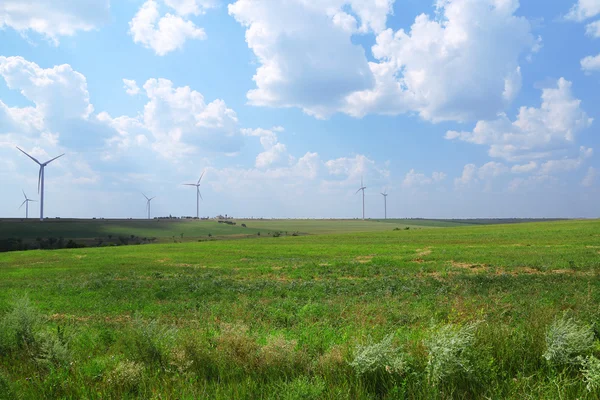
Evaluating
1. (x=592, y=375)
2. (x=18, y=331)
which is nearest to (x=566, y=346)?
(x=592, y=375)

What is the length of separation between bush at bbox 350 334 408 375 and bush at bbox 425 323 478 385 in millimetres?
520

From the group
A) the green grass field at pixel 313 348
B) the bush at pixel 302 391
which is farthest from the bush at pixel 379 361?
the bush at pixel 302 391

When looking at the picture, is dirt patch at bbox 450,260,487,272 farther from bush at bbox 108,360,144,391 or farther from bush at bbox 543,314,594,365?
bush at bbox 108,360,144,391

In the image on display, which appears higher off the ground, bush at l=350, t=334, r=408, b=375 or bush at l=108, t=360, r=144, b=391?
bush at l=350, t=334, r=408, b=375

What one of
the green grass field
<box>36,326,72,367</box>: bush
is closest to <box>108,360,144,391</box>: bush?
the green grass field

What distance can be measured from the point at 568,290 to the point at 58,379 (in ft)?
70.5

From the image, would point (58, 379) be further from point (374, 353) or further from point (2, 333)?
point (374, 353)

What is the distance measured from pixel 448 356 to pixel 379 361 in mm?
1224

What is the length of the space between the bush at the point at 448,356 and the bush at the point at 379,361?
20.5 inches

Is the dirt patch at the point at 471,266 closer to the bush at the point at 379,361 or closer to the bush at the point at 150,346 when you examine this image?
the bush at the point at 379,361

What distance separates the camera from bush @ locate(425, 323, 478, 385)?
7008mm

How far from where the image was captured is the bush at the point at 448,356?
23.0 feet

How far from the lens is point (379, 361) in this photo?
7.32 metres

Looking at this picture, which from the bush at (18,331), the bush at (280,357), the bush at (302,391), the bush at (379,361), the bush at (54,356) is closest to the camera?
the bush at (302,391)
